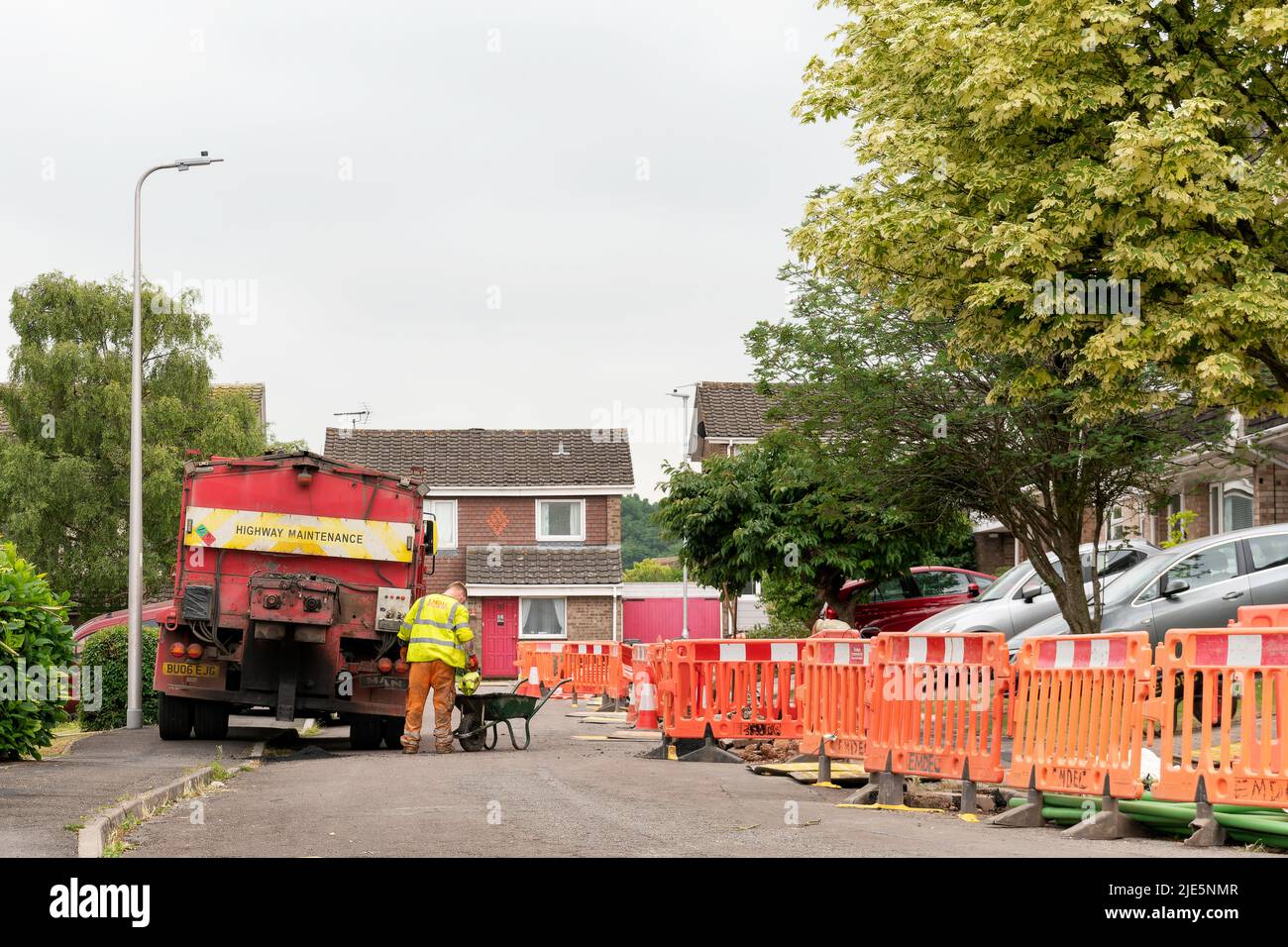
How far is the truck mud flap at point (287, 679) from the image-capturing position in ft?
53.7

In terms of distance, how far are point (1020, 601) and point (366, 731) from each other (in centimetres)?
868

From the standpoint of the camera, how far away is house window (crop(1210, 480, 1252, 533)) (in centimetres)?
2842

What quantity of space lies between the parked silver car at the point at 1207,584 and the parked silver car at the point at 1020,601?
58.1 inches

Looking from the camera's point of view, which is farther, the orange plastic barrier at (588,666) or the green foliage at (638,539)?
the green foliage at (638,539)

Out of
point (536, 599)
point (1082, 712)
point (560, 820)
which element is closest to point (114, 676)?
point (560, 820)

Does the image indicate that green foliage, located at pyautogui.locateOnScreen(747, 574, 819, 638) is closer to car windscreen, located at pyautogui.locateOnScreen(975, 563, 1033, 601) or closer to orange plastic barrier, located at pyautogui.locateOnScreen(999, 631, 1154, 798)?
car windscreen, located at pyautogui.locateOnScreen(975, 563, 1033, 601)

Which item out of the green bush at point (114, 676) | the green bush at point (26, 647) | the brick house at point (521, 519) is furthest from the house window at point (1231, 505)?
the green bush at point (26, 647)

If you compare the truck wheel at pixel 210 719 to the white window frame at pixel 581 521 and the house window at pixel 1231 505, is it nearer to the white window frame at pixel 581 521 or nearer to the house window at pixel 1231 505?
the house window at pixel 1231 505

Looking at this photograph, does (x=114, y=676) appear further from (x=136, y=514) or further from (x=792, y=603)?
(x=792, y=603)

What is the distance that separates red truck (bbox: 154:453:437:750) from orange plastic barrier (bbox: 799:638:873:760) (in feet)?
17.6

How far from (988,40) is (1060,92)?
0.77 m

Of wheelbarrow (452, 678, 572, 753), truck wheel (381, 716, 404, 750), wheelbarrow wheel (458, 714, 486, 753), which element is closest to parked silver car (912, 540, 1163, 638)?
wheelbarrow (452, 678, 572, 753)

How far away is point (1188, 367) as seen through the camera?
44.3 feet

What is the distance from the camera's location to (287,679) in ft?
54.1
